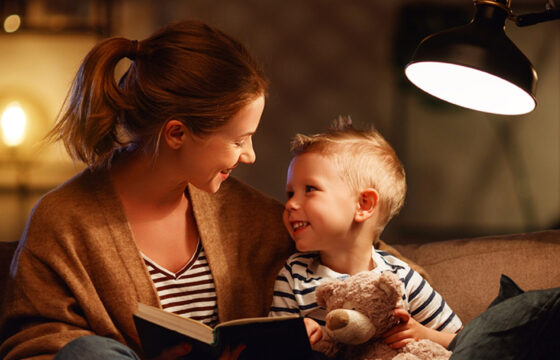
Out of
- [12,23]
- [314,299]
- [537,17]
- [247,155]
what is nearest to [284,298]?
[314,299]

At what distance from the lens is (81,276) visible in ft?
3.71

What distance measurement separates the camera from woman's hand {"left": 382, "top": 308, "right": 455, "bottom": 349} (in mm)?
1095

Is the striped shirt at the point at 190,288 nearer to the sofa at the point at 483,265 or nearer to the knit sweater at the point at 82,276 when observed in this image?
the knit sweater at the point at 82,276

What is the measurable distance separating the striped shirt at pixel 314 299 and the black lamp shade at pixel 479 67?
1.12ft

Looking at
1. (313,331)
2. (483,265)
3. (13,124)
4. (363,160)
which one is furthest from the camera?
(13,124)

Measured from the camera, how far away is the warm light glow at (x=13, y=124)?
2469mm

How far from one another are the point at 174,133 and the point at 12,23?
1.68m

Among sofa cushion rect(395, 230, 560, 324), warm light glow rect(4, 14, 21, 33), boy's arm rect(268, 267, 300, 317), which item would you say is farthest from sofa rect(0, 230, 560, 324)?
warm light glow rect(4, 14, 21, 33)

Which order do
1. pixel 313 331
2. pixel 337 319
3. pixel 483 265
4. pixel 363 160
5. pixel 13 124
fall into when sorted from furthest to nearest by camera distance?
pixel 13 124
pixel 483 265
pixel 363 160
pixel 313 331
pixel 337 319

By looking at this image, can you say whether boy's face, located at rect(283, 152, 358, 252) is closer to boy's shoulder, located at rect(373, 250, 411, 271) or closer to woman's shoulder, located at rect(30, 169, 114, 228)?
boy's shoulder, located at rect(373, 250, 411, 271)

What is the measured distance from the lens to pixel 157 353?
100cm

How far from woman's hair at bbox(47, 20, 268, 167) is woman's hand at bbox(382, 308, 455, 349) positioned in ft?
1.47

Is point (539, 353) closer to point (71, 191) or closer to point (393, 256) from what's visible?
point (393, 256)

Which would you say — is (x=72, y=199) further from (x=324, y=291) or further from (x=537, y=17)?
(x=537, y=17)
